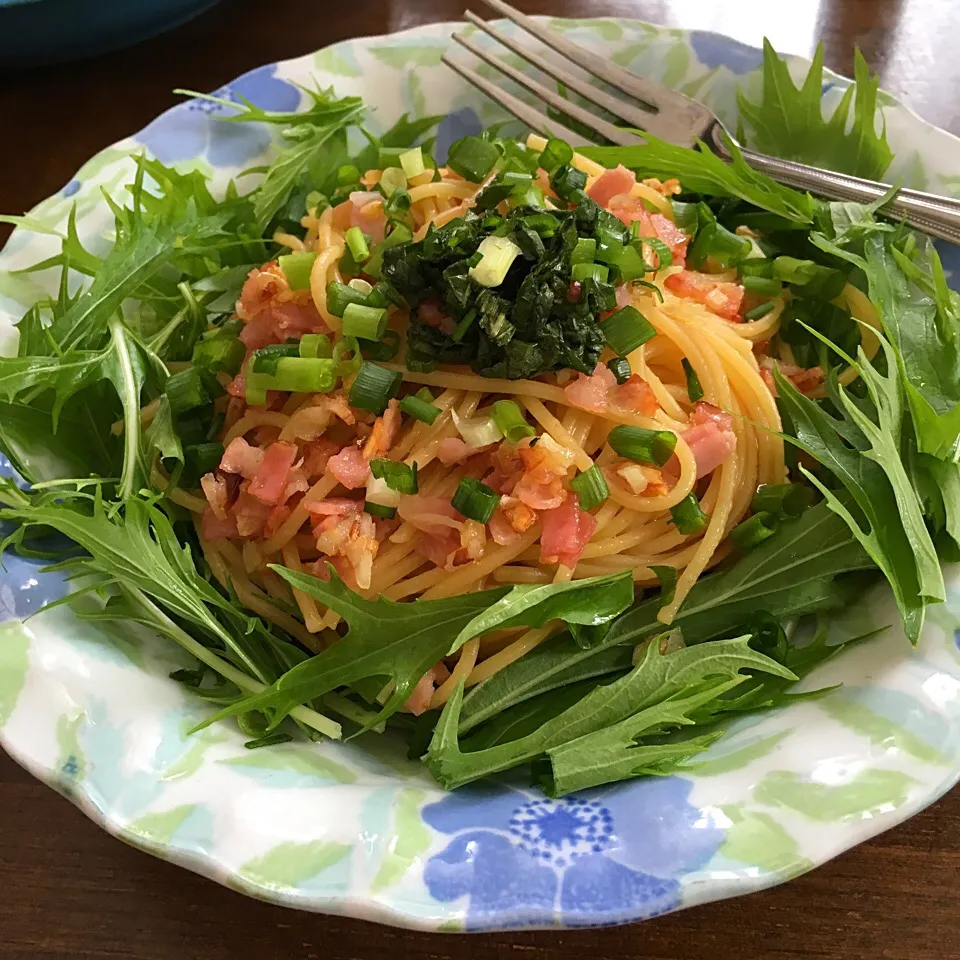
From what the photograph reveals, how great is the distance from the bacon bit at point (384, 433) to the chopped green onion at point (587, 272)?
544mm

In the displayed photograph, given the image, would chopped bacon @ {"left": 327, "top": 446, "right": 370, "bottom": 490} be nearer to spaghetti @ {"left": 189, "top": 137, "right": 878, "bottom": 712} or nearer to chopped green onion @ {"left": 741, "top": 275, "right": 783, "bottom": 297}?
spaghetti @ {"left": 189, "top": 137, "right": 878, "bottom": 712}

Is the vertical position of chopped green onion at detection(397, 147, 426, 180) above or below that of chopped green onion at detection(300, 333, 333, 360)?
above

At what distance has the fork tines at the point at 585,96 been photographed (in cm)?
289

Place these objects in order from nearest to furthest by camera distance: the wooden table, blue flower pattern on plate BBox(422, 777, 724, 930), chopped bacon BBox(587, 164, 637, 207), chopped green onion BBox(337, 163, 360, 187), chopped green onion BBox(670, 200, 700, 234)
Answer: blue flower pattern on plate BBox(422, 777, 724, 930) < the wooden table < chopped bacon BBox(587, 164, 637, 207) < chopped green onion BBox(670, 200, 700, 234) < chopped green onion BBox(337, 163, 360, 187)

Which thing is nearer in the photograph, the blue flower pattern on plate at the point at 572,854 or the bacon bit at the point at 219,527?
the blue flower pattern on plate at the point at 572,854

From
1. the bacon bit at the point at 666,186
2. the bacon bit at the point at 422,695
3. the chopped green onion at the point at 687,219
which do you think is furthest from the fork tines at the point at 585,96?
the bacon bit at the point at 422,695

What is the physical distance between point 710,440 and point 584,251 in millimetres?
562

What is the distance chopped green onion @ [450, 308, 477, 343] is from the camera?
2.03 m

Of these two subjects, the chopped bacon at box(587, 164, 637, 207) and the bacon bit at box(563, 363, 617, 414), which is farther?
the chopped bacon at box(587, 164, 637, 207)

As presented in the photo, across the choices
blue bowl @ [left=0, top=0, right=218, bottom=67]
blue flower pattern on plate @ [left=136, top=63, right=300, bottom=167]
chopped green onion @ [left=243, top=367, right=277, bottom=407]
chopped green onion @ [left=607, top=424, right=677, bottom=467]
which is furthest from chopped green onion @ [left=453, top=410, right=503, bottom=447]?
blue bowl @ [left=0, top=0, right=218, bottom=67]

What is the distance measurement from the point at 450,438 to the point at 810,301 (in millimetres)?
1193

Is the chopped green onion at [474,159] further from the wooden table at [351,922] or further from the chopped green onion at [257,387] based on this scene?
the wooden table at [351,922]

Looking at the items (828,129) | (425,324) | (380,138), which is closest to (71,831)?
(425,324)

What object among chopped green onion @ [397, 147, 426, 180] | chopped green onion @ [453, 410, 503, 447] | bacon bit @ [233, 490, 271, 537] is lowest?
bacon bit @ [233, 490, 271, 537]
